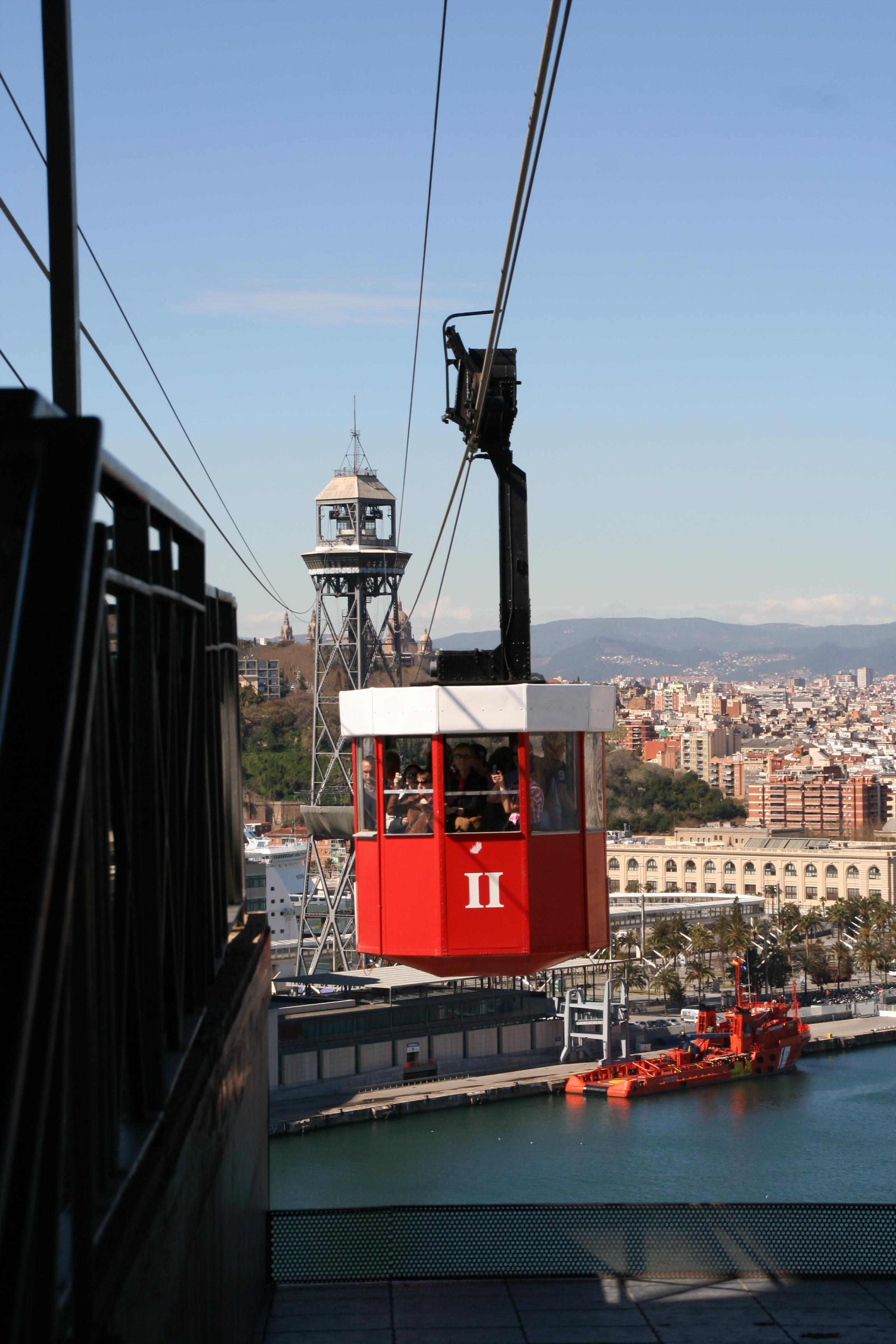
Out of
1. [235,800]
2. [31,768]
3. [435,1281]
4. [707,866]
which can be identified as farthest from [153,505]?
[707,866]

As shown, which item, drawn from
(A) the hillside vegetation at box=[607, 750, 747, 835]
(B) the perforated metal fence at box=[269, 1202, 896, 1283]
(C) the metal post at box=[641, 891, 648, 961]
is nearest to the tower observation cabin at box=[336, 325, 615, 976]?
(B) the perforated metal fence at box=[269, 1202, 896, 1283]

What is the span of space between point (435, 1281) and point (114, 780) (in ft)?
10.9

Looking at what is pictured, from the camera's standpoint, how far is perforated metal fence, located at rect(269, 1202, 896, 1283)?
4.80 meters

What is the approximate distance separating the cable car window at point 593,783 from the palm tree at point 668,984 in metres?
39.2

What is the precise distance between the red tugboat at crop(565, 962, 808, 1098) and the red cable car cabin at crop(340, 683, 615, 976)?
28.0 metres

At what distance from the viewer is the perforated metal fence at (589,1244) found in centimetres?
480

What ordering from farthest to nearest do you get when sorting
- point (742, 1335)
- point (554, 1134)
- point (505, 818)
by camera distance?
point (554, 1134) < point (505, 818) < point (742, 1335)

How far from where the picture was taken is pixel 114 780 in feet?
6.35

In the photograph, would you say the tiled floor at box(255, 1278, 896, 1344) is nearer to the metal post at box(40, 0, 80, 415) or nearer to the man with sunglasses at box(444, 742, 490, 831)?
the man with sunglasses at box(444, 742, 490, 831)

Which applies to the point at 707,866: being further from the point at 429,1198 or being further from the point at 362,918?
the point at 362,918

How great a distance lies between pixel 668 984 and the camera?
43250 millimetres

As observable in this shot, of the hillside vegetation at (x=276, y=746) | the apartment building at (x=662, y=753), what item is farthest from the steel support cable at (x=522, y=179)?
the apartment building at (x=662, y=753)

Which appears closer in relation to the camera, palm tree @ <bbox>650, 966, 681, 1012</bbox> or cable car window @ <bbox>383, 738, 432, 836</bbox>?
cable car window @ <bbox>383, 738, 432, 836</bbox>

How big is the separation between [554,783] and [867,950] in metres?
46.8
